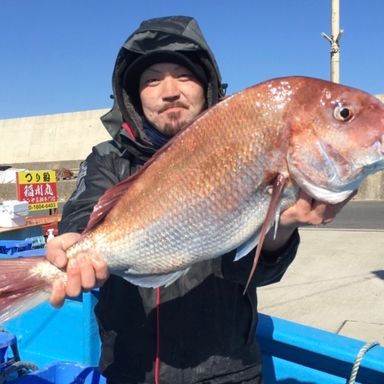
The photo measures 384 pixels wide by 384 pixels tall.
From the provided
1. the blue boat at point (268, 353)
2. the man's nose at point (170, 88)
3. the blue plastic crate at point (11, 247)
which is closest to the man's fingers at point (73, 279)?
the man's nose at point (170, 88)

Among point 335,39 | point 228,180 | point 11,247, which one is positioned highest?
point 335,39

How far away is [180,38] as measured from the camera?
226 cm

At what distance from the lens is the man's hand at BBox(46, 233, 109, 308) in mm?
1731

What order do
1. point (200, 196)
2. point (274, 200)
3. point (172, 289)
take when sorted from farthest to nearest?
point (172, 289) < point (200, 196) < point (274, 200)

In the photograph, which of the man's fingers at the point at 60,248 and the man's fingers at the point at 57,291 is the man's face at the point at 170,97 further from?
the man's fingers at the point at 57,291

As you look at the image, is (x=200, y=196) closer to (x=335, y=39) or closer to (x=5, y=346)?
(x=5, y=346)

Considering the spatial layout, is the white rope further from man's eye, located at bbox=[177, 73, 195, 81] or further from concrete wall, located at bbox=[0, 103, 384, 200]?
concrete wall, located at bbox=[0, 103, 384, 200]

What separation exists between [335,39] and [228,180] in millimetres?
13543

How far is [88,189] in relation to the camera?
84.9 inches

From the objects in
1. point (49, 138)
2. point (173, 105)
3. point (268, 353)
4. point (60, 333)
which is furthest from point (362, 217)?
point (49, 138)

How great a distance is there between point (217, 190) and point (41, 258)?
0.67m

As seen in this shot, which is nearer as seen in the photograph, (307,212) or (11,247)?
(307,212)

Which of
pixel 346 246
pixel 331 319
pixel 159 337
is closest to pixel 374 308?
pixel 331 319

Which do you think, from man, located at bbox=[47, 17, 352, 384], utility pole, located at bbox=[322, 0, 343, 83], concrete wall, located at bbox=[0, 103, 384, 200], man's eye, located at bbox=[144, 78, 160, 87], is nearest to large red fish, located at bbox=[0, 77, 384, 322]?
man, located at bbox=[47, 17, 352, 384]
